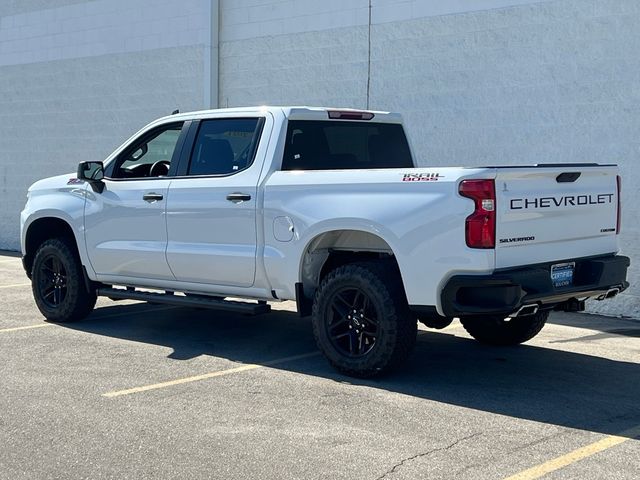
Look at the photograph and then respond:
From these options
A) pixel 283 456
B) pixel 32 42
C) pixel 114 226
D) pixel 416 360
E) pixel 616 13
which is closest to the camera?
pixel 283 456

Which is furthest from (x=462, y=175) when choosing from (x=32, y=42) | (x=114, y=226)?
(x=32, y=42)

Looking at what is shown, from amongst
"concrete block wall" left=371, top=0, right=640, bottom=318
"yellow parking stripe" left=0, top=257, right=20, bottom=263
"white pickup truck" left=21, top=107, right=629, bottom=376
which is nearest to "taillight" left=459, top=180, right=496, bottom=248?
"white pickup truck" left=21, top=107, right=629, bottom=376

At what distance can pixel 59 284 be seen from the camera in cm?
939

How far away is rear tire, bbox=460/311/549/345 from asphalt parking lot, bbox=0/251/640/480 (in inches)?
3.8

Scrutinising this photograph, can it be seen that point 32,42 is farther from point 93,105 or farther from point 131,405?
point 131,405

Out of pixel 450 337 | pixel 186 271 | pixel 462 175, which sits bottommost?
pixel 450 337

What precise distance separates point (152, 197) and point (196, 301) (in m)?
1.01

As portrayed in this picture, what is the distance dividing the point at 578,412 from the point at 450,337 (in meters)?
2.71

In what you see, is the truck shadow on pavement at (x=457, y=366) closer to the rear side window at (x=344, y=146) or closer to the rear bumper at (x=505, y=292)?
the rear bumper at (x=505, y=292)

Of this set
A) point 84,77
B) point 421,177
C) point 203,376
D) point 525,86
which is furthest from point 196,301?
point 84,77

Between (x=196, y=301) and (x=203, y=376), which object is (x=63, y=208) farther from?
(x=203, y=376)

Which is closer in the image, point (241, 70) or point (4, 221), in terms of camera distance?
point (241, 70)

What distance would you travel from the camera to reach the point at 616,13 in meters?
10.1

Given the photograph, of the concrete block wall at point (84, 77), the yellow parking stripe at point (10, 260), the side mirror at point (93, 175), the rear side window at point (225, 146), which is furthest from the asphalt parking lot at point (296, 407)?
the concrete block wall at point (84, 77)
